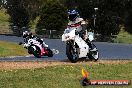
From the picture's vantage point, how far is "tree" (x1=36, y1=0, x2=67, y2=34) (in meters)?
55.0

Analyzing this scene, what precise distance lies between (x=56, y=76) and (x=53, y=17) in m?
43.3

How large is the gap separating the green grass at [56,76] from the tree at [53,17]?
4046 cm

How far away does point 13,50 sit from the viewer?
111 ft

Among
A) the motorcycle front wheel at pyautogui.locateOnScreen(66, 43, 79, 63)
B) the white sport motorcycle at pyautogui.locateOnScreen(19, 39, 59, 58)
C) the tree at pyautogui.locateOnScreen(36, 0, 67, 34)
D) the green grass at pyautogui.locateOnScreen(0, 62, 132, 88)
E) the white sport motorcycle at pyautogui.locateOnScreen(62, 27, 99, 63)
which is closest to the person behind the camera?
the green grass at pyautogui.locateOnScreen(0, 62, 132, 88)

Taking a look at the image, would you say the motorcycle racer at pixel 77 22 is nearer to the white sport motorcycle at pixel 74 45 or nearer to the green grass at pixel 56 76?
the white sport motorcycle at pixel 74 45

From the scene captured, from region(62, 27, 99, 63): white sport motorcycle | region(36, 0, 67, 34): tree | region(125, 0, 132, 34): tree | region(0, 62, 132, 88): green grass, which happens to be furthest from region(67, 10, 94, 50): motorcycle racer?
region(125, 0, 132, 34): tree

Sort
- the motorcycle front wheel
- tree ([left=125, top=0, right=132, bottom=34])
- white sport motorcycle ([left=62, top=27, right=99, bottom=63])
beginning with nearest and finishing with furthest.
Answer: white sport motorcycle ([left=62, top=27, right=99, bottom=63]) < the motorcycle front wheel < tree ([left=125, top=0, right=132, bottom=34])

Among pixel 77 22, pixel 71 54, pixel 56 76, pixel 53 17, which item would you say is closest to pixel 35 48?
pixel 71 54

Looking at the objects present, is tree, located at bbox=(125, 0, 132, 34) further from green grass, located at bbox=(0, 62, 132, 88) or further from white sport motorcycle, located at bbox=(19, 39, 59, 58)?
green grass, located at bbox=(0, 62, 132, 88)

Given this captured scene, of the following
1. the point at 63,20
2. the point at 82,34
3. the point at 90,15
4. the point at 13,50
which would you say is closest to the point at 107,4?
Answer: the point at 90,15

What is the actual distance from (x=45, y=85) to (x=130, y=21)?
58525 millimetres

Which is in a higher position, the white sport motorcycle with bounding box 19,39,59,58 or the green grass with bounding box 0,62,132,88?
the green grass with bounding box 0,62,132,88

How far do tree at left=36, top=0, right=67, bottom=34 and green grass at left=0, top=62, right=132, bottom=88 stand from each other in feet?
133

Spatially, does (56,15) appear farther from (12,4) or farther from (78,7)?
(12,4)
